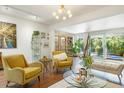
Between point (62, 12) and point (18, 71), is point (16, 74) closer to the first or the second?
point (18, 71)

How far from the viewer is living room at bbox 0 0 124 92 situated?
9.40 ft

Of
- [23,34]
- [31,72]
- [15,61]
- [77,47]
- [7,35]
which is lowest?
[31,72]

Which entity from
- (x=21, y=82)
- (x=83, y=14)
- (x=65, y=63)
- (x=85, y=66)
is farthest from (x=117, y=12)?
(x=21, y=82)

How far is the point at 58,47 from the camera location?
877cm

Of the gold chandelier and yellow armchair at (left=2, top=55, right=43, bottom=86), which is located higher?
the gold chandelier

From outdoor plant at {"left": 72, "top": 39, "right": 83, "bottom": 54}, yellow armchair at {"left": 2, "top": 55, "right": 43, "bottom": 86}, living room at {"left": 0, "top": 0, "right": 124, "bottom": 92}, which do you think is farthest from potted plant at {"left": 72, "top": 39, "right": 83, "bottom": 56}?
yellow armchair at {"left": 2, "top": 55, "right": 43, "bottom": 86}

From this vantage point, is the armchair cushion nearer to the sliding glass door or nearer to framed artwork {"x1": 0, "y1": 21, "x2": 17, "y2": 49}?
framed artwork {"x1": 0, "y1": 21, "x2": 17, "y2": 49}

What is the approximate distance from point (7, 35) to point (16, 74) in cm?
294

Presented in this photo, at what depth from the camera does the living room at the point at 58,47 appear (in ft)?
9.40

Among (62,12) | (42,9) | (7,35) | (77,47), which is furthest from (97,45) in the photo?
(7,35)

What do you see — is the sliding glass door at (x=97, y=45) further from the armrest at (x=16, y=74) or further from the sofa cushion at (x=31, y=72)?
the armrest at (x=16, y=74)

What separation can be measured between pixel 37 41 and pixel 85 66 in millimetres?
4031

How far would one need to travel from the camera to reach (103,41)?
7457 millimetres
